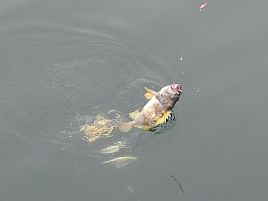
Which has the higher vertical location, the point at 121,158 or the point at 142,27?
the point at 142,27

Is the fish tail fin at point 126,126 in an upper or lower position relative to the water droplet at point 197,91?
lower

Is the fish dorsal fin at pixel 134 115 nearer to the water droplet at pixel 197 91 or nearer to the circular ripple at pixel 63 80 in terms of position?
the circular ripple at pixel 63 80

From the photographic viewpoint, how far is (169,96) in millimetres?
7723

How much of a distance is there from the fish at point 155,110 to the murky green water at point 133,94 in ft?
0.91

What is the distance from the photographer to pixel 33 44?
32.9 ft

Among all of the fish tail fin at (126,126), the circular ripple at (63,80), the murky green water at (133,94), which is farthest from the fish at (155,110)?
the circular ripple at (63,80)

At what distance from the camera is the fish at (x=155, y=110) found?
7711mm

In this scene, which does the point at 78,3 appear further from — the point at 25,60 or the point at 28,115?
the point at 28,115

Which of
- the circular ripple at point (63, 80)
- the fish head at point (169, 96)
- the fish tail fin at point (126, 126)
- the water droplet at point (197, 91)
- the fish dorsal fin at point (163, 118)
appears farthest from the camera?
the water droplet at point (197, 91)

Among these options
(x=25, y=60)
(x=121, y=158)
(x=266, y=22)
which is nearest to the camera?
(x=121, y=158)

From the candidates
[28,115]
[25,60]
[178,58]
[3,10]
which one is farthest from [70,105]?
[3,10]

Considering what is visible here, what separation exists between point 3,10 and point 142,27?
8.71 ft

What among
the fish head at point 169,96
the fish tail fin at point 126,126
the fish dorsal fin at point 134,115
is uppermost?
the fish head at point 169,96

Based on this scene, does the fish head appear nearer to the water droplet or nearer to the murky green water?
the murky green water
